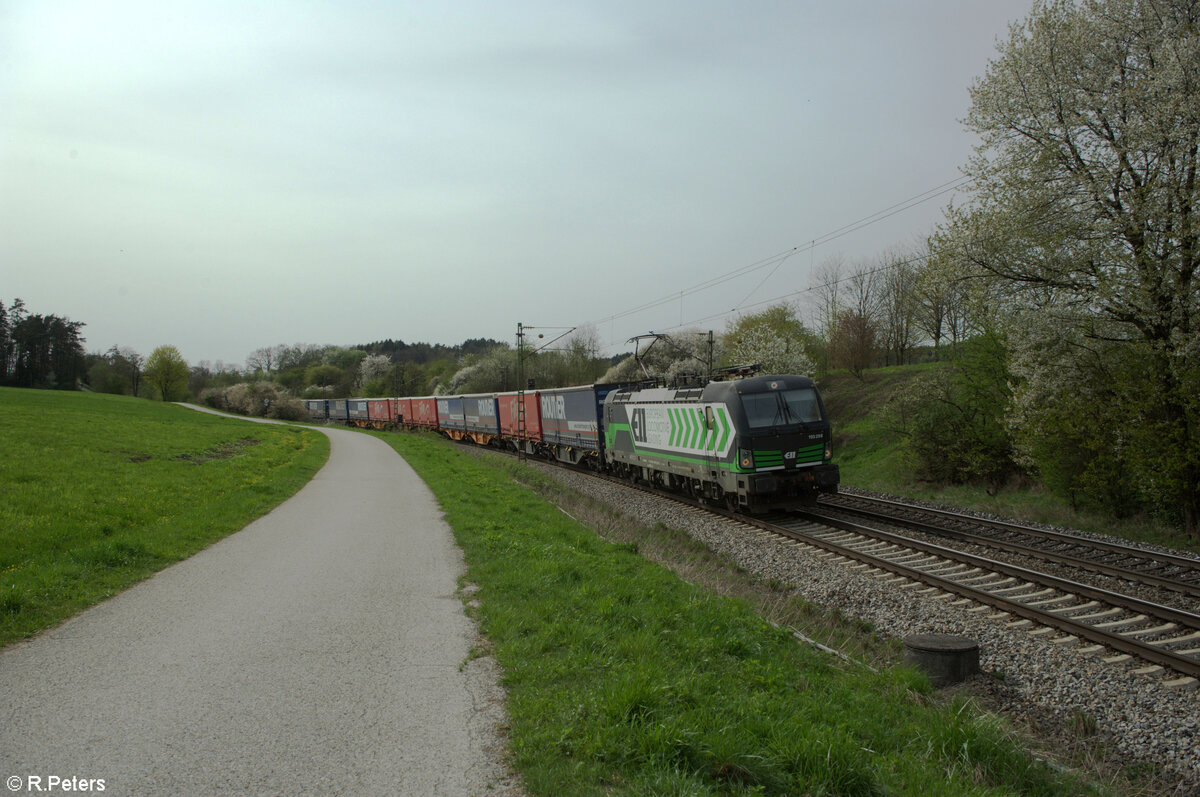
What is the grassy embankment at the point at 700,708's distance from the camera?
11.8 ft

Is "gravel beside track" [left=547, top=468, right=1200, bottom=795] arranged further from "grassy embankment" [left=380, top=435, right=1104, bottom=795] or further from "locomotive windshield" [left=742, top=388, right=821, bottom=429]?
"locomotive windshield" [left=742, top=388, right=821, bottom=429]

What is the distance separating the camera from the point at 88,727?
4031 millimetres

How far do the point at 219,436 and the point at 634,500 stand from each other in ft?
65.7

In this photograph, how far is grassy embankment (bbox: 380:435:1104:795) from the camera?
11.8 ft

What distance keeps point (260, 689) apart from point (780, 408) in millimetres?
11246

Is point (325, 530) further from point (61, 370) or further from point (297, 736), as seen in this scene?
point (61, 370)

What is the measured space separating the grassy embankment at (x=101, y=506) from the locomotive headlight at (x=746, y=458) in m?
9.11

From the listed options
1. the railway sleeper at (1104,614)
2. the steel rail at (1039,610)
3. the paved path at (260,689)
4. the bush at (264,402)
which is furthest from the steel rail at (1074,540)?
the bush at (264,402)

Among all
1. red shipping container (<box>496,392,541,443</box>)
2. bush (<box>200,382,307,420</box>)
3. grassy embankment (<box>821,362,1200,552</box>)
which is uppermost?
bush (<box>200,382,307,420</box>)

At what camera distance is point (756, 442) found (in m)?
13.4

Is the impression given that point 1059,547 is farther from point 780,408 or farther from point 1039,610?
point 780,408

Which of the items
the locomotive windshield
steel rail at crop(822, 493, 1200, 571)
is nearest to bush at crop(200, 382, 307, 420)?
steel rail at crop(822, 493, 1200, 571)

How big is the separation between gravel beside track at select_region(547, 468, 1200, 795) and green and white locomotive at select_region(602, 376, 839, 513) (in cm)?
274

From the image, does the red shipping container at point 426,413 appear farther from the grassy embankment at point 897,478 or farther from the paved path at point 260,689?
the paved path at point 260,689
